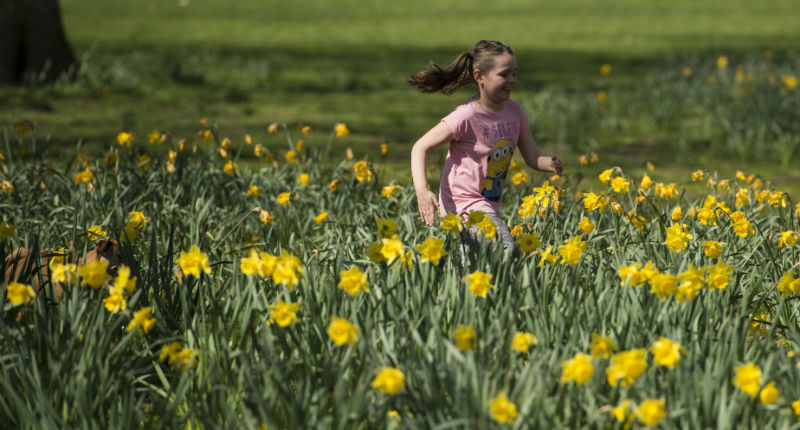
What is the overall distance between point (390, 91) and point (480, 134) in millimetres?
7437

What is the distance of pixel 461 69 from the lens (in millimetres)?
3881

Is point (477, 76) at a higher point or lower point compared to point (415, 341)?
higher

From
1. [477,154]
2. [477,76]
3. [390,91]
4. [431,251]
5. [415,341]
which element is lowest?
[390,91]

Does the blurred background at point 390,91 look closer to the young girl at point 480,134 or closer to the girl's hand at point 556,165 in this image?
the young girl at point 480,134

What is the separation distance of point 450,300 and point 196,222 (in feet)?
5.24

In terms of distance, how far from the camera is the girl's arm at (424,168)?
3.36m

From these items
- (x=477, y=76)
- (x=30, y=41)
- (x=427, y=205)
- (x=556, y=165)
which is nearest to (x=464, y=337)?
(x=427, y=205)

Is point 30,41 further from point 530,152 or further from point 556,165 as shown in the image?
point 556,165

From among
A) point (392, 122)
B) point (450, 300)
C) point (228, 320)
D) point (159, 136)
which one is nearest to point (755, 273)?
point (450, 300)

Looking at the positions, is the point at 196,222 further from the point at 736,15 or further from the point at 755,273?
the point at 736,15

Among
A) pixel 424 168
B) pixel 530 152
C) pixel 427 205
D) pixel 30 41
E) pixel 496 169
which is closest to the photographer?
pixel 427 205

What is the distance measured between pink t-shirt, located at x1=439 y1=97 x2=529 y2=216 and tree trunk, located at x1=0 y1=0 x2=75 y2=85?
6.49 metres

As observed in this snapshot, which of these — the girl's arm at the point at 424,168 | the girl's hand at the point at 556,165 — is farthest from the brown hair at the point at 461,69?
the girl's hand at the point at 556,165

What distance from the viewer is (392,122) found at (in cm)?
905
